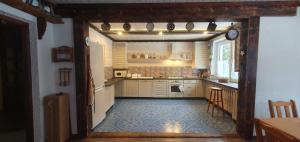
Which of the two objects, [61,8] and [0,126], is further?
[0,126]

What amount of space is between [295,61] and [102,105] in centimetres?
385

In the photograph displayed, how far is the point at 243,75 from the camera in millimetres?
3152

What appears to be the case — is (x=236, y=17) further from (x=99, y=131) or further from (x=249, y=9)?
(x=99, y=131)

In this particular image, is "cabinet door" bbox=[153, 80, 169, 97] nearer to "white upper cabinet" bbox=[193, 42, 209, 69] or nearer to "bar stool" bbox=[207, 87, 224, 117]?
"white upper cabinet" bbox=[193, 42, 209, 69]

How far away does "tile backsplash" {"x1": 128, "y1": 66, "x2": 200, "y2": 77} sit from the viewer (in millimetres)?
7293

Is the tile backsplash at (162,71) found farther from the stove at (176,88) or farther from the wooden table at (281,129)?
the wooden table at (281,129)

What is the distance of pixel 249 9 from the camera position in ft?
9.72

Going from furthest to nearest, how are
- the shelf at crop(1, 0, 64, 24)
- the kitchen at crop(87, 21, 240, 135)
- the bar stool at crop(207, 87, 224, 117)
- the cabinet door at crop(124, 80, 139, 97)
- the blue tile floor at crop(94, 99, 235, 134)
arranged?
the cabinet door at crop(124, 80, 139, 97), the bar stool at crop(207, 87, 224, 117), the kitchen at crop(87, 21, 240, 135), the blue tile floor at crop(94, 99, 235, 134), the shelf at crop(1, 0, 64, 24)

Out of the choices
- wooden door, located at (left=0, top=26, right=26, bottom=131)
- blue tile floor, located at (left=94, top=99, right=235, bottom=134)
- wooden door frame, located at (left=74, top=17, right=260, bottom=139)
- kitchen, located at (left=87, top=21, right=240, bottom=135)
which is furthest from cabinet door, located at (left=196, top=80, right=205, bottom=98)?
wooden door, located at (left=0, top=26, right=26, bottom=131)

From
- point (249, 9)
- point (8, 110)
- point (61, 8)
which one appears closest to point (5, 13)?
point (61, 8)

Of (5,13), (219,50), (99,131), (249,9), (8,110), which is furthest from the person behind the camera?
(219,50)

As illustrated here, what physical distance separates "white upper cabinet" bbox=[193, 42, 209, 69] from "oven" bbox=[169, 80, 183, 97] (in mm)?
960

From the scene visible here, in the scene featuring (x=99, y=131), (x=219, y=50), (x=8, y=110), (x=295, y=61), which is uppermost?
(x=219, y=50)

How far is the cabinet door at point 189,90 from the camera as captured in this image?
675 cm
